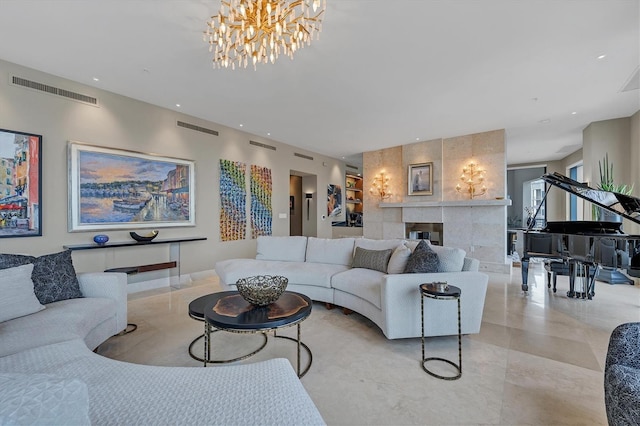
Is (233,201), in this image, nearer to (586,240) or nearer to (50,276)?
(50,276)

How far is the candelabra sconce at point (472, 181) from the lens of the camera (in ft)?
20.7

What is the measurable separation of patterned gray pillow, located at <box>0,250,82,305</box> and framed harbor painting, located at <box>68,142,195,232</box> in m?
1.79

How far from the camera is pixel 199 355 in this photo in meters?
2.42

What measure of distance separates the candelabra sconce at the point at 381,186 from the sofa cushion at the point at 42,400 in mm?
7540

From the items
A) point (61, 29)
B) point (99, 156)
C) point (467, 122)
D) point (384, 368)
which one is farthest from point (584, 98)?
point (99, 156)

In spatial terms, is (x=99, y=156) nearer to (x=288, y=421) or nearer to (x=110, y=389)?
(x=110, y=389)

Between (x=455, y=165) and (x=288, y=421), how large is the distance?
22.5 ft

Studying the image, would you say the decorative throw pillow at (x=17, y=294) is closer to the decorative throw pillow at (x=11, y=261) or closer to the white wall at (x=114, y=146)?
the decorative throw pillow at (x=11, y=261)

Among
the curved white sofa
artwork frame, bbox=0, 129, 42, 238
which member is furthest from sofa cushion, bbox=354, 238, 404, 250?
artwork frame, bbox=0, 129, 42, 238

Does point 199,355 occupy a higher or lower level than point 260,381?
lower

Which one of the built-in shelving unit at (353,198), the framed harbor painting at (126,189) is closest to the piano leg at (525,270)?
the framed harbor painting at (126,189)

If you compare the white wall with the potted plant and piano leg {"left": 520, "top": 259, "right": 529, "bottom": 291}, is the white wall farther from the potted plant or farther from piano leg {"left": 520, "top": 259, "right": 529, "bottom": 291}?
the potted plant

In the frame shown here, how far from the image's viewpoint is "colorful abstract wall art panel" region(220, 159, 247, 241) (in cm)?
575

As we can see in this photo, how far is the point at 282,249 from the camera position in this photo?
14.3ft
